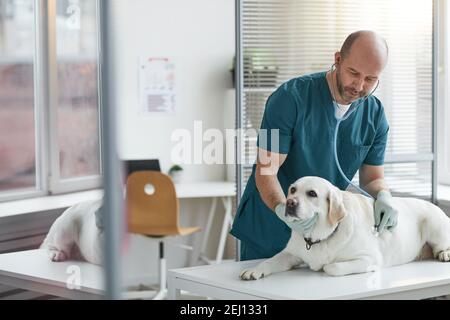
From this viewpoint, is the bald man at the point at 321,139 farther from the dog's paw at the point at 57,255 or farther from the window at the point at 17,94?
the window at the point at 17,94

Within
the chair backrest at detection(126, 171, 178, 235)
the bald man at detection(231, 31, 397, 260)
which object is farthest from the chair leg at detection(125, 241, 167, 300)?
the bald man at detection(231, 31, 397, 260)

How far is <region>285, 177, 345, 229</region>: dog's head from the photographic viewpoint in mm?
2037

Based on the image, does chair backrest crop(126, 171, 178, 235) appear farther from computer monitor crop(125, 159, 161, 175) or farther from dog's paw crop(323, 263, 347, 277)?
dog's paw crop(323, 263, 347, 277)

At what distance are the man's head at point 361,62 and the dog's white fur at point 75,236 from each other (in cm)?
90

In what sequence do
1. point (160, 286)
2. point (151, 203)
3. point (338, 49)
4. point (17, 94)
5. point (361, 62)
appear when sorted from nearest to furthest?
point (17, 94) < point (361, 62) < point (338, 49) < point (151, 203) < point (160, 286)

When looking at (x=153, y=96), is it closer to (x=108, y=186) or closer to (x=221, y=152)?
(x=221, y=152)

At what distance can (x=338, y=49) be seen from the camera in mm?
3121

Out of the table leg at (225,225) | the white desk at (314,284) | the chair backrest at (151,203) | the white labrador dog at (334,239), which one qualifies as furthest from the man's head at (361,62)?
the table leg at (225,225)

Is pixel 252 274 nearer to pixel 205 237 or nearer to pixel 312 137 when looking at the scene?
pixel 312 137

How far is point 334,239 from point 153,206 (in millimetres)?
2280

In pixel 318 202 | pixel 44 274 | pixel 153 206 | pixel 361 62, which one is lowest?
pixel 153 206

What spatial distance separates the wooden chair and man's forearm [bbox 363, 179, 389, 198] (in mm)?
1895

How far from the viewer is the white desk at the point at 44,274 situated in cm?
162

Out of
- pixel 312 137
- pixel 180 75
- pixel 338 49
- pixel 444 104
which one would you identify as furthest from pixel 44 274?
pixel 180 75
